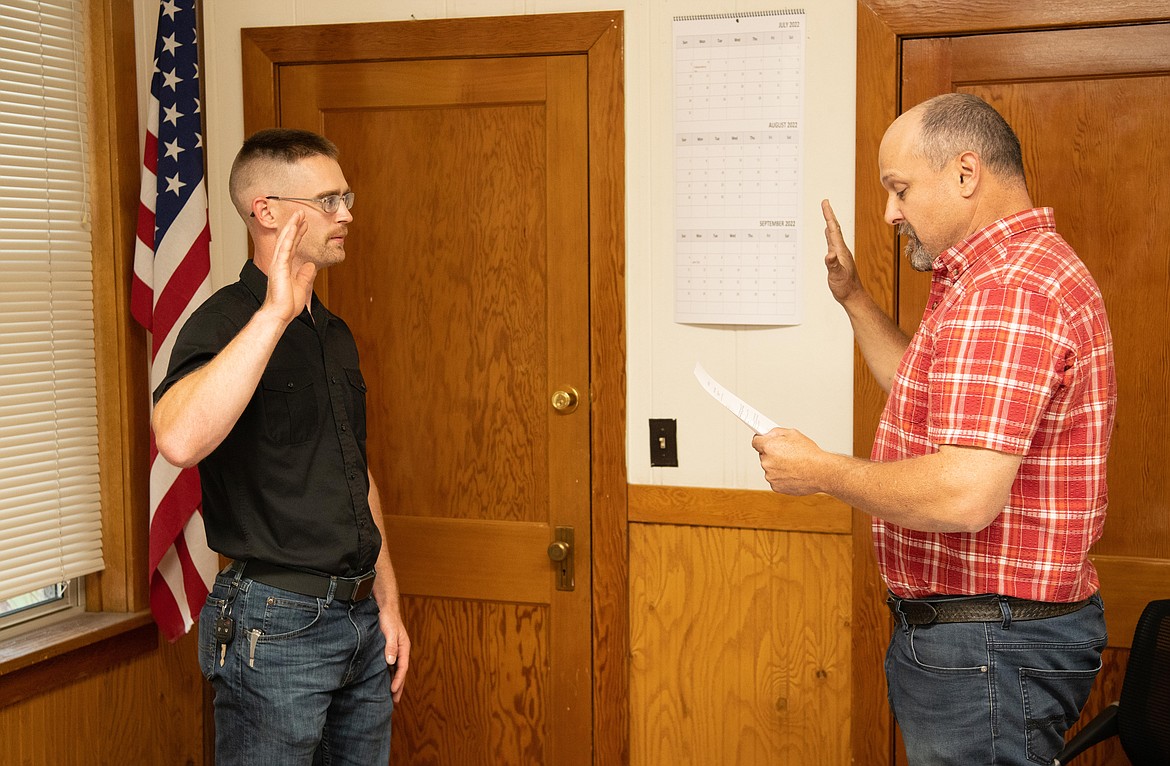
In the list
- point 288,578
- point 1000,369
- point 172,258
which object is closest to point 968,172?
point 1000,369

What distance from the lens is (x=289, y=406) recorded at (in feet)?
6.55

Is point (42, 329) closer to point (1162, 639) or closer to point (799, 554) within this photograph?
point (799, 554)

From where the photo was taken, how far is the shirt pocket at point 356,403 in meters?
2.14

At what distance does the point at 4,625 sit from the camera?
2.54 metres

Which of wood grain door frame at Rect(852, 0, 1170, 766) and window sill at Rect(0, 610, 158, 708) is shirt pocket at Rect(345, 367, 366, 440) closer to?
window sill at Rect(0, 610, 158, 708)

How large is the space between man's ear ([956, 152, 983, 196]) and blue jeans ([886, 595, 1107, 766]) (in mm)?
692

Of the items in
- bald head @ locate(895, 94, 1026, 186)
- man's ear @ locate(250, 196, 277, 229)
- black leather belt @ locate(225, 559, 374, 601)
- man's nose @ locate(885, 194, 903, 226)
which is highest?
bald head @ locate(895, 94, 1026, 186)

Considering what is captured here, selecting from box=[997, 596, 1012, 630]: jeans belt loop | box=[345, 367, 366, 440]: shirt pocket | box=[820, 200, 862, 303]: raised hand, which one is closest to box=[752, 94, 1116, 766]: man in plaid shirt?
box=[997, 596, 1012, 630]: jeans belt loop

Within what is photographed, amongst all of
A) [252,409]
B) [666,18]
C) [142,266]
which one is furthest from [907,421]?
[142,266]

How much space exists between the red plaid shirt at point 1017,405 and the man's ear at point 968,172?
0.23 feet

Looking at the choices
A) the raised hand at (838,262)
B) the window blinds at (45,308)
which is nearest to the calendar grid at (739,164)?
the raised hand at (838,262)

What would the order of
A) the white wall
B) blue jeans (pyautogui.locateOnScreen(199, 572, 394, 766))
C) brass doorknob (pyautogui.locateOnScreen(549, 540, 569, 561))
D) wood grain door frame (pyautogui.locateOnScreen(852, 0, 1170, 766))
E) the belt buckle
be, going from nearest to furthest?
1. blue jeans (pyautogui.locateOnScreen(199, 572, 394, 766))
2. the belt buckle
3. wood grain door frame (pyautogui.locateOnScreen(852, 0, 1170, 766))
4. the white wall
5. brass doorknob (pyautogui.locateOnScreen(549, 540, 569, 561))

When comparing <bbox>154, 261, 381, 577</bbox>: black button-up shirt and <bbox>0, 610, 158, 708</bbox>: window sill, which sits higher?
<bbox>154, 261, 381, 577</bbox>: black button-up shirt

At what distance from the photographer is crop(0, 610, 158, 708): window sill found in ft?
7.92
